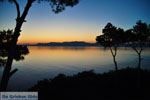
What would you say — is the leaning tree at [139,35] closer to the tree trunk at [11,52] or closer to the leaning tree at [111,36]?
the leaning tree at [111,36]

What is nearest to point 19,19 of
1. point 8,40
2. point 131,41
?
point 8,40

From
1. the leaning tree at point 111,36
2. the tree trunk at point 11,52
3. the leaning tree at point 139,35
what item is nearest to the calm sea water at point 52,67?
the leaning tree at point 111,36

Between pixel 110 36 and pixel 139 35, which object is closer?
pixel 139 35

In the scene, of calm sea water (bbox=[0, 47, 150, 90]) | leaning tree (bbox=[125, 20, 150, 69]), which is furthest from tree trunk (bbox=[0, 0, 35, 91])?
leaning tree (bbox=[125, 20, 150, 69])

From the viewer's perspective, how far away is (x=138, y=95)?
7.46 m

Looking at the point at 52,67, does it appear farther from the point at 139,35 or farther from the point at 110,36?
the point at 139,35

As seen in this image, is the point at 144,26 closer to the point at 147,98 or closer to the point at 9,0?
the point at 147,98

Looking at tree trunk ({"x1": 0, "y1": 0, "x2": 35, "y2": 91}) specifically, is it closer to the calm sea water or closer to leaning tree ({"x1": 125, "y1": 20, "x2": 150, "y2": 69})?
the calm sea water

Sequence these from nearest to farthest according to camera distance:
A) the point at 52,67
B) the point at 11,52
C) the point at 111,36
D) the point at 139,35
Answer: the point at 11,52 → the point at 139,35 → the point at 111,36 → the point at 52,67

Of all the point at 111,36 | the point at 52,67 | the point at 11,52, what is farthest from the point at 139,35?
the point at 52,67

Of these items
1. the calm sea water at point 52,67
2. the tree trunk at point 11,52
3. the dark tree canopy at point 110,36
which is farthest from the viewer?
the calm sea water at point 52,67

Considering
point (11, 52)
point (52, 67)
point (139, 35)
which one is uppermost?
point (139, 35)

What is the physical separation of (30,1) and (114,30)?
18337 mm

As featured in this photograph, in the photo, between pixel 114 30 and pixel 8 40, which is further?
pixel 114 30
